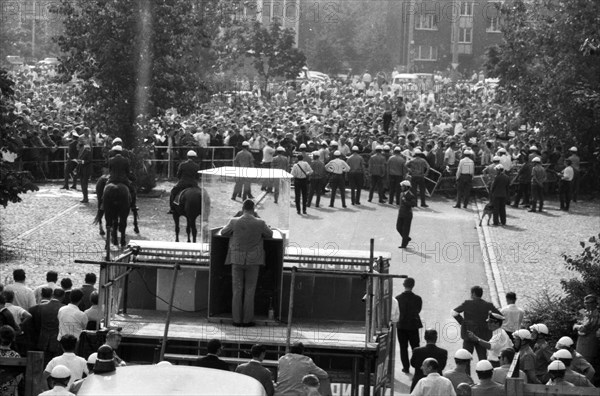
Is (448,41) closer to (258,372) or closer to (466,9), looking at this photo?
(466,9)

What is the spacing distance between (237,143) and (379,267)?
23.8 metres

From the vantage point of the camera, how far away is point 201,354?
1512 cm

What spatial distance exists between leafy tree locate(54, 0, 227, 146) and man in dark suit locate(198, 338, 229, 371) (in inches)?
830

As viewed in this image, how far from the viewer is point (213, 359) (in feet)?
45.0

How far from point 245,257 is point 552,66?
78.7 feet

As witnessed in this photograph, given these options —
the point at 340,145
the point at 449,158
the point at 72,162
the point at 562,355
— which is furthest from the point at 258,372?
the point at 340,145

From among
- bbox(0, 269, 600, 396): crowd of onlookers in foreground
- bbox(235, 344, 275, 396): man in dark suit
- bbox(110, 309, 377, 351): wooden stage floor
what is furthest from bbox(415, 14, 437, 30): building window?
bbox(235, 344, 275, 396): man in dark suit

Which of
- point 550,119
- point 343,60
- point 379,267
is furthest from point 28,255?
point 343,60

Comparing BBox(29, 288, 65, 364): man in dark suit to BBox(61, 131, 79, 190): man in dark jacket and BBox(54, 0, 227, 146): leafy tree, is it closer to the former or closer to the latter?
BBox(54, 0, 227, 146): leafy tree

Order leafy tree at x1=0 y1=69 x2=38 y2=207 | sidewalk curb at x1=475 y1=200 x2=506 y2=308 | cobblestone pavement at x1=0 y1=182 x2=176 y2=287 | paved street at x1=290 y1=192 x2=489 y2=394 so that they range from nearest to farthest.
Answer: paved street at x1=290 y1=192 x2=489 y2=394 → sidewalk curb at x1=475 y1=200 x2=506 y2=308 → cobblestone pavement at x1=0 y1=182 x2=176 y2=287 → leafy tree at x1=0 y1=69 x2=38 y2=207

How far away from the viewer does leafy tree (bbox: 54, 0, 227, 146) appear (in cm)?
3422

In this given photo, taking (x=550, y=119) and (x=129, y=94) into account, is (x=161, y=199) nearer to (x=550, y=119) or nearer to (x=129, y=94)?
(x=129, y=94)

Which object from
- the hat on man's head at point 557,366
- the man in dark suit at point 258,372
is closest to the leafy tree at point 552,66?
the hat on man's head at point 557,366

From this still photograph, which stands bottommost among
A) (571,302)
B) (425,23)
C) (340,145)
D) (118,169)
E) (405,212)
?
(571,302)
